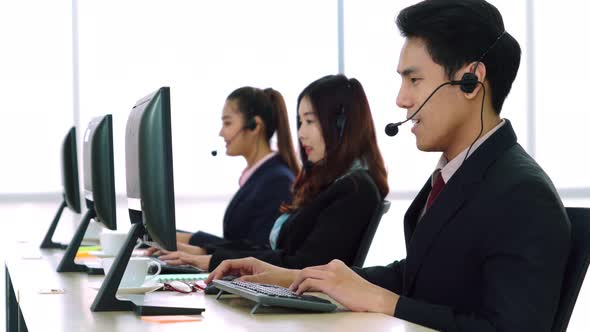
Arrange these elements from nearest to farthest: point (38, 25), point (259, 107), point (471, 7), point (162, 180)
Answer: point (162, 180)
point (471, 7)
point (259, 107)
point (38, 25)

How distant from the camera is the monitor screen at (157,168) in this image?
1.60 meters

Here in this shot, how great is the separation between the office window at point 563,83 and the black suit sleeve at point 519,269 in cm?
392

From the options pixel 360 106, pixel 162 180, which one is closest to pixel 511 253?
pixel 162 180

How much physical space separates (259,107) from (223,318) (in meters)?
2.17

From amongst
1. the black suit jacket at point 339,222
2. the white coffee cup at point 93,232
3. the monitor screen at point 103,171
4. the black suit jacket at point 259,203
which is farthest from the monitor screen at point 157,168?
the white coffee cup at point 93,232

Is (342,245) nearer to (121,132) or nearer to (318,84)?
(318,84)

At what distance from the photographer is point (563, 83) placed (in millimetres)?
5262

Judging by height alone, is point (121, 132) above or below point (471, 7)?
below

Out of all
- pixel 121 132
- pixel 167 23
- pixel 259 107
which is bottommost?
pixel 121 132

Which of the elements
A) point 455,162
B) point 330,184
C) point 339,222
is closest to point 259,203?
point 330,184

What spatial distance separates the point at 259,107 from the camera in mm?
3650

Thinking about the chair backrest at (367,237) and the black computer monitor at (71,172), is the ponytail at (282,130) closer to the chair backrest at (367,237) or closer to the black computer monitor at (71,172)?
the black computer monitor at (71,172)

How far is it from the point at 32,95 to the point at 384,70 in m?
2.09

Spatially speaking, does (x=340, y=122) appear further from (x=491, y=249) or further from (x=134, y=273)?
(x=491, y=249)
